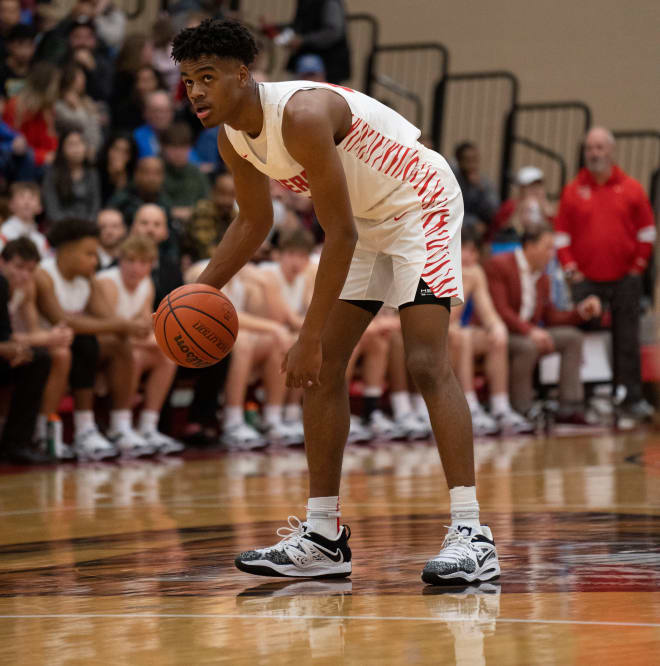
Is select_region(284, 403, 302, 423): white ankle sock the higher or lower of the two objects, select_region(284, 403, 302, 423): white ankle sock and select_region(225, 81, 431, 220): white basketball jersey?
the lower

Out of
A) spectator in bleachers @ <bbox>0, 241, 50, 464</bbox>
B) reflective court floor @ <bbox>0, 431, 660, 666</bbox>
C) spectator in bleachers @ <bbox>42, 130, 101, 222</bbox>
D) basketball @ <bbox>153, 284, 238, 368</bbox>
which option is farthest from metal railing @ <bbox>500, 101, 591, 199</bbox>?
basketball @ <bbox>153, 284, 238, 368</bbox>

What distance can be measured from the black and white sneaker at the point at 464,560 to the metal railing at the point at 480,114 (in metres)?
11.4

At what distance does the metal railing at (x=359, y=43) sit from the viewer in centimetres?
1504

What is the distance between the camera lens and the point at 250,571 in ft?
13.4

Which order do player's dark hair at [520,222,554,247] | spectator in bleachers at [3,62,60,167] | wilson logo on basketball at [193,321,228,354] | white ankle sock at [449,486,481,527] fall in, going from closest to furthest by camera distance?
white ankle sock at [449,486,481,527]
wilson logo on basketball at [193,321,228,354]
spectator in bleachers at [3,62,60,167]
player's dark hair at [520,222,554,247]

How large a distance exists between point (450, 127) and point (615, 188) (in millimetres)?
4166

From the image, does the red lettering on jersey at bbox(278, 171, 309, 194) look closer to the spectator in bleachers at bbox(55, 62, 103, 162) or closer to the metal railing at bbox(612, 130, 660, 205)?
the spectator in bleachers at bbox(55, 62, 103, 162)

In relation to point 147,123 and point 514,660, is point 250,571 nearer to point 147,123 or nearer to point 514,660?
point 514,660

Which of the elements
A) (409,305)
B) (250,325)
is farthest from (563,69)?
(409,305)

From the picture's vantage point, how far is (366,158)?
4.16m

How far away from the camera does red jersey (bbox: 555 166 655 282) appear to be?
36.9 feet

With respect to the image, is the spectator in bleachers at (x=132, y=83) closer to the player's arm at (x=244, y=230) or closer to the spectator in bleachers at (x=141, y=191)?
the spectator in bleachers at (x=141, y=191)

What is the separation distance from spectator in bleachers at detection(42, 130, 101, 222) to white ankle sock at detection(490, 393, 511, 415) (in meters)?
3.37

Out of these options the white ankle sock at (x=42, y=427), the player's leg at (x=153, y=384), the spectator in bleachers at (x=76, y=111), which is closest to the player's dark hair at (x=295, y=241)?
the player's leg at (x=153, y=384)
